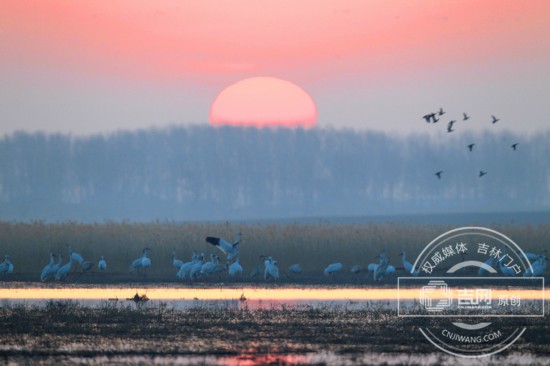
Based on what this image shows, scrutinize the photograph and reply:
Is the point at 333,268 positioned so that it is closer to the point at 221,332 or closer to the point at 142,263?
the point at 142,263

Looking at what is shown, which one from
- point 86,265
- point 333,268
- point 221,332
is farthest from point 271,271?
point 221,332

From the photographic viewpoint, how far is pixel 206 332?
16859mm

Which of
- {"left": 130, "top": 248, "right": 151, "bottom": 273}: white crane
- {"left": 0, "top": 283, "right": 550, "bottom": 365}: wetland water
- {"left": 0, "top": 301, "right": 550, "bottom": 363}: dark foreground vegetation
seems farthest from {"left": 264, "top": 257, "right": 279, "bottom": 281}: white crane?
{"left": 0, "top": 301, "right": 550, "bottom": 363}: dark foreground vegetation

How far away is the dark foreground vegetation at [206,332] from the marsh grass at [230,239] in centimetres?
1234

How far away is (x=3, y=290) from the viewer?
26.3 meters

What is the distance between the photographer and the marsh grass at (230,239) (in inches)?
1331

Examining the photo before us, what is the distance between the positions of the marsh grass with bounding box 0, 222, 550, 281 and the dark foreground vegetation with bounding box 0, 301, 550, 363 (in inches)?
486

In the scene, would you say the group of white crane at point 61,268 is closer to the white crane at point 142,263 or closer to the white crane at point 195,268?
the white crane at point 142,263

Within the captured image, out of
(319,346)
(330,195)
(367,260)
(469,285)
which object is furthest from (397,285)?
(330,195)

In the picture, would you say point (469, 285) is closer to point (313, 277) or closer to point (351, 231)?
point (313, 277)

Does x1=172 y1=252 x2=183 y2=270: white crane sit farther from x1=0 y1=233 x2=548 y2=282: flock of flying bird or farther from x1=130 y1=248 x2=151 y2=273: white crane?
x1=130 y1=248 x2=151 y2=273: white crane

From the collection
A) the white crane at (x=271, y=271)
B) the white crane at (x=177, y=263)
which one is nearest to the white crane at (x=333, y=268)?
the white crane at (x=271, y=271)

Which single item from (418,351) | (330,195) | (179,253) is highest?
(330,195)

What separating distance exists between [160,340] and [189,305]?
5.90m
